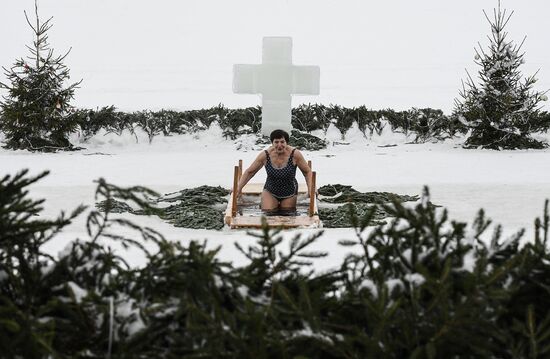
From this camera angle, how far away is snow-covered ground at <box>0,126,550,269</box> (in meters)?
9.04

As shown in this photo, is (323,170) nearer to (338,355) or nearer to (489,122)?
(489,122)

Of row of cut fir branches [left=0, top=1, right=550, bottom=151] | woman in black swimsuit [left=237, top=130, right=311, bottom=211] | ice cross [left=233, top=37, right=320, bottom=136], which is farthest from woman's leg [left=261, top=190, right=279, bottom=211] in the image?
row of cut fir branches [left=0, top=1, right=550, bottom=151]

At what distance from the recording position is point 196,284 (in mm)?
1654

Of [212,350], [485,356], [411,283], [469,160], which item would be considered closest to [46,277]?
[212,350]

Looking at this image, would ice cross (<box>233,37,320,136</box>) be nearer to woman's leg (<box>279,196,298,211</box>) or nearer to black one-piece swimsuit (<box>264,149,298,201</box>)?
black one-piece swimsuit (<box>264,149,298,201</box>)

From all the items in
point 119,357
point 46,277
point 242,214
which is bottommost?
point 242,214

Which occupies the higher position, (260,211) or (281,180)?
(281,180)

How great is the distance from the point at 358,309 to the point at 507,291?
353 mm

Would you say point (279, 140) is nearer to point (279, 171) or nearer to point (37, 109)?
point (279, 171)

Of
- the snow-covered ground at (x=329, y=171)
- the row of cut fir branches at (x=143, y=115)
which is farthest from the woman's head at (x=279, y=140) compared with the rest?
the row of cut fir branches at (x=143, y=115)

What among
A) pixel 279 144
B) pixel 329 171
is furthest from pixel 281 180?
pixel 329 171

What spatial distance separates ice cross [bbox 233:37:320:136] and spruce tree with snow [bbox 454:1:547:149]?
6.35m

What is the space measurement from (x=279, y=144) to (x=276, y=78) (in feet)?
13.2

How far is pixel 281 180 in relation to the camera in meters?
10.1
